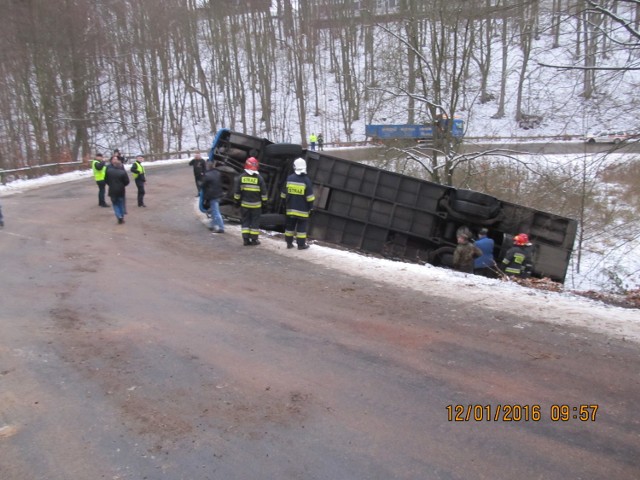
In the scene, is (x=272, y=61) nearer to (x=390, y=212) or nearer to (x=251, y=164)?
(x=390, y=212)

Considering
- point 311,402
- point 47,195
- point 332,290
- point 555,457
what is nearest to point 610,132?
point 332,290

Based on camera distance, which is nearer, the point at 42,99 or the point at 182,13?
the point at 42,99

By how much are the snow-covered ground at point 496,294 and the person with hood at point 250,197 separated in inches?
21.5

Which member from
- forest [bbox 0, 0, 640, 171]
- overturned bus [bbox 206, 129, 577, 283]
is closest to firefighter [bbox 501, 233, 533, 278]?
overturned bus [bbox 206, 129, 577, 283]

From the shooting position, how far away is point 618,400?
3941mm

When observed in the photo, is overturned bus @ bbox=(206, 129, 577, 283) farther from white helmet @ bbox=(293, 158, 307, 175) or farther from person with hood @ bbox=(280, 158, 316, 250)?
white helmet @ bbox=(293, 158, 307, 175)

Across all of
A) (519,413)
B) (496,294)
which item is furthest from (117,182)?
(519,413)

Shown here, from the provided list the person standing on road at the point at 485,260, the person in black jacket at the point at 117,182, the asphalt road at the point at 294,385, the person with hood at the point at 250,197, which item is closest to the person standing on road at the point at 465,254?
the person standing on road at the point at 485,260

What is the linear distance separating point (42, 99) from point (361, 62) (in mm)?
38998

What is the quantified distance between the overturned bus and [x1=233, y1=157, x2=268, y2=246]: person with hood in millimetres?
1529

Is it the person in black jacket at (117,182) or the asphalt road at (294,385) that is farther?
the person in black jacket at (117,182)

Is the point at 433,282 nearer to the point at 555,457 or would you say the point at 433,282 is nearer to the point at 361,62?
the point at 555,457

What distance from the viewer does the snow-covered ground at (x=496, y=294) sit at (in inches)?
220

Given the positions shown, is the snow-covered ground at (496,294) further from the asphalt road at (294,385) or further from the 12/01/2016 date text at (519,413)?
the 12/01/2016 date text at (519,413)
